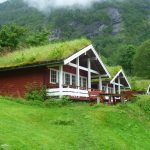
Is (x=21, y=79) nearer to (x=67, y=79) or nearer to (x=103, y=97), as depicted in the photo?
(x=67, y=79)

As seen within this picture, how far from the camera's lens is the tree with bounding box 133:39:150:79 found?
99750mm

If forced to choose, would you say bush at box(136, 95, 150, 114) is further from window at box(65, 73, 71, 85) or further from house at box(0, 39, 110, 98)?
window at box(65, 73, 71, 85)

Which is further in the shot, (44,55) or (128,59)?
(128,59)

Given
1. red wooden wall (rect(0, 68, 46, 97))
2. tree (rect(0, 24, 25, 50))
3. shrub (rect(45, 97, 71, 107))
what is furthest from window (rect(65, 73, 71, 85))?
tree (rect(0, 24, 25, 50))

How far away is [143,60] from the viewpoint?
9981 centimetres

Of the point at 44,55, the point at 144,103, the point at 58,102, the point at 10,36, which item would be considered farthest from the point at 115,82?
the point at 58,102

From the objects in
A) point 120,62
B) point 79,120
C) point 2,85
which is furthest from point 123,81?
point 120,62

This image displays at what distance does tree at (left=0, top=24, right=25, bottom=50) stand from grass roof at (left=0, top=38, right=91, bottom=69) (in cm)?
1593

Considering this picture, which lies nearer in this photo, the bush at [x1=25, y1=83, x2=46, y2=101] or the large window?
the bush at [x1=25, y1=83, x2=46, y2=101]

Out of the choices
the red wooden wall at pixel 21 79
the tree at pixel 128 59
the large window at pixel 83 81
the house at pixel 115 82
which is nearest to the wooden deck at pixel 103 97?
the red wooden wall at pixel 21 79

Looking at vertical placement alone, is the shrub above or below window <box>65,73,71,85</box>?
below

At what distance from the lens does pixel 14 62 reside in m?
35.5

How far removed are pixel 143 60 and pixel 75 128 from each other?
261 ft

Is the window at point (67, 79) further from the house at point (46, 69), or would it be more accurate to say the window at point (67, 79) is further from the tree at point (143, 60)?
Answer: the tree at point (143, 60)
